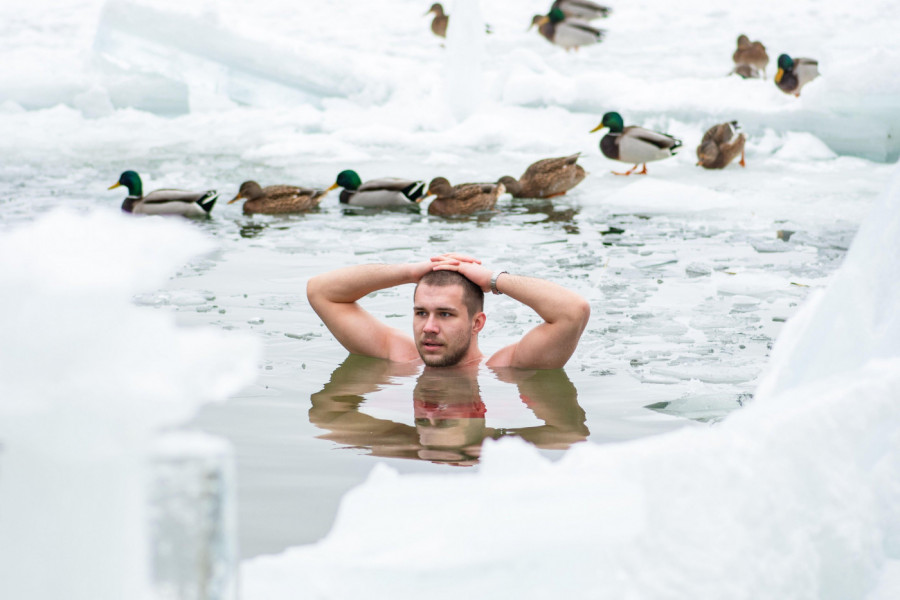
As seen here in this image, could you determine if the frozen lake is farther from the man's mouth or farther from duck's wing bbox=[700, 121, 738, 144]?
duck's wing bbox=[700, 121, 738, 144]

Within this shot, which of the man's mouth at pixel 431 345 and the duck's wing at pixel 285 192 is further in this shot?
the duck's wing at pixel 285 192

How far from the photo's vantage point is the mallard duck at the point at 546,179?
1104 centimetres

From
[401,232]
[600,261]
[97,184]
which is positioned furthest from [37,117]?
[600,261]

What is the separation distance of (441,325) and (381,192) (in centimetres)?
620

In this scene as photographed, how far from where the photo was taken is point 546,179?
11078 millimetres

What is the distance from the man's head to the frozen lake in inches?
7.5

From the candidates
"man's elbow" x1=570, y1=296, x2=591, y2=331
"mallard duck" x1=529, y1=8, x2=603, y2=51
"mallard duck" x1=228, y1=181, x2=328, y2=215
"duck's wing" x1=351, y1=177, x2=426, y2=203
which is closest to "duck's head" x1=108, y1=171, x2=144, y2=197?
Answer: "mallard duck" x1=228, y1=181, x2=328, y2=215

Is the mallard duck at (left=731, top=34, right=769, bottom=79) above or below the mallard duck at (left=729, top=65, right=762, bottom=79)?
above

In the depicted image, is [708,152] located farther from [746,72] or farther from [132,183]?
[132,183]

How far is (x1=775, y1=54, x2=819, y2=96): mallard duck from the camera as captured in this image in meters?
15.3

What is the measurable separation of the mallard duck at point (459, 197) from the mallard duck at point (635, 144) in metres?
2.61

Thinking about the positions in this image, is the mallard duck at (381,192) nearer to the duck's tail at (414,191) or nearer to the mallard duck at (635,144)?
the duck's tail at (414,191)

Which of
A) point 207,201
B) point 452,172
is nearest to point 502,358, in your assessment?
point 207,201

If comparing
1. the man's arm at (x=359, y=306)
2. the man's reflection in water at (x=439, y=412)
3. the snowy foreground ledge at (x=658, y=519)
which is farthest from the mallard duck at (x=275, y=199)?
the snowy foreground ledge at (x=658, y=519)
